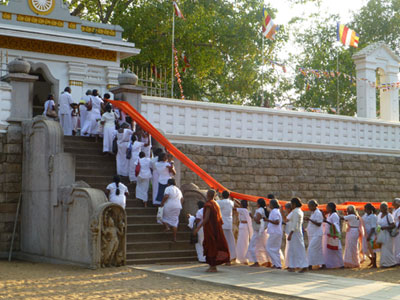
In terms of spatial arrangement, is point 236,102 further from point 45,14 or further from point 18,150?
point 18,150

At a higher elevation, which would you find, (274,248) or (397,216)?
(397,216)

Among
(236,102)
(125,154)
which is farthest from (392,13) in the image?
(125,154)

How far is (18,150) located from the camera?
15.1 metres

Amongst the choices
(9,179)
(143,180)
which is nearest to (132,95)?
(143,180)

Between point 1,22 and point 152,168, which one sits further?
point 1,22

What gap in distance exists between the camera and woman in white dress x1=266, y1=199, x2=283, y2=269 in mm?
12828

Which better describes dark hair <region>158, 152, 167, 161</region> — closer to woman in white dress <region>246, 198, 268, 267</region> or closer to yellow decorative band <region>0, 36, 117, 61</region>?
woman in white dress <region>246, 198, 268, 267</region>

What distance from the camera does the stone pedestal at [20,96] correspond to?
1516 centimetres

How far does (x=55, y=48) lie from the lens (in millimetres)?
20328

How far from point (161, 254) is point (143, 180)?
6.54 ft

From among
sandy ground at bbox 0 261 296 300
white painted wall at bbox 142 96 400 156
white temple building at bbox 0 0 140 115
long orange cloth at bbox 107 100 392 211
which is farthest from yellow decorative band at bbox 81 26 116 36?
sandy ground at bbox 0 261 296 300

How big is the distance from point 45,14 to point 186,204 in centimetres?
906

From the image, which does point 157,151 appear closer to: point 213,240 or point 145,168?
point 145,168

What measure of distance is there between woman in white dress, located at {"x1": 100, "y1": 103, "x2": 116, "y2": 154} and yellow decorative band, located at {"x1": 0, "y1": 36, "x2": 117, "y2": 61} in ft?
17.1
